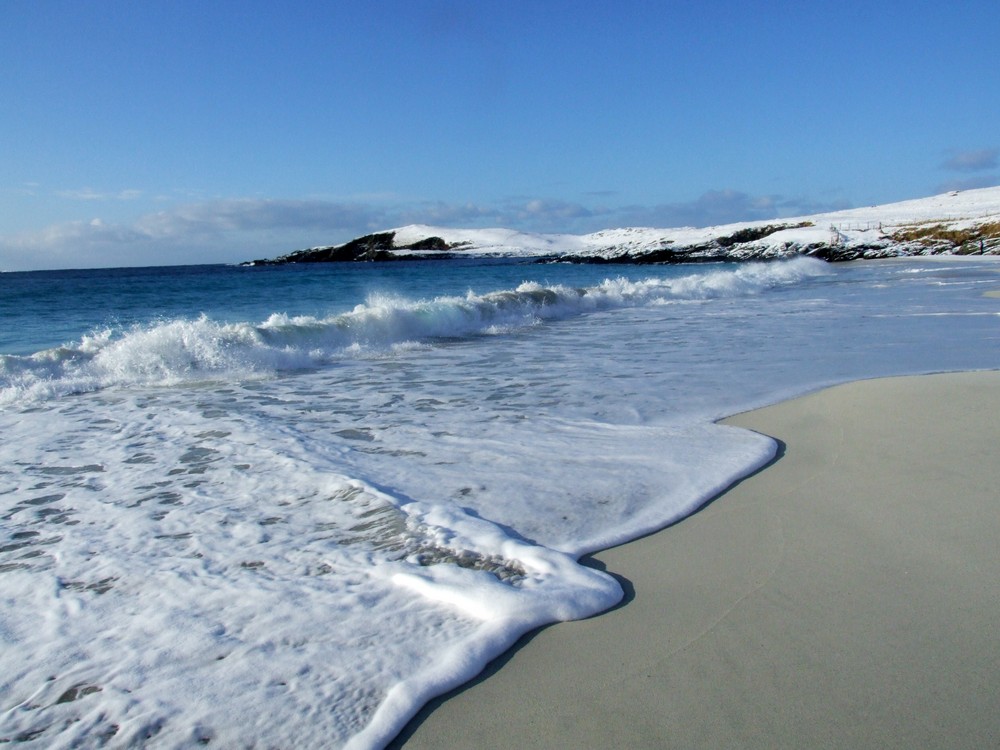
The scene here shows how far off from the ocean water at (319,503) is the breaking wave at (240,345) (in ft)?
0.21

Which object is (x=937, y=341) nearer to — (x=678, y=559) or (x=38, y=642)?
(x=678, y=559)

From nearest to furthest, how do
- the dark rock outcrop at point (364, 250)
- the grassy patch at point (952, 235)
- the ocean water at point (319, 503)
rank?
the ocean water at point (319, 503) < the grassy patch at point (952, 235) < the dark rock outcrop at point (364, 250)

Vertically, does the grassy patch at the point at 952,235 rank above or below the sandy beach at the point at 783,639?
above

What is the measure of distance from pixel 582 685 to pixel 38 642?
202cm

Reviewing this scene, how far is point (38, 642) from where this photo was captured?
2.68 metres

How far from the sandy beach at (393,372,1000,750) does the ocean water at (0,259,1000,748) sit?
0.19 metres

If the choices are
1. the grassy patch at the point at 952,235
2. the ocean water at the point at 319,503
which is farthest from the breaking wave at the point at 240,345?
the grassy patch at the point at 952,235

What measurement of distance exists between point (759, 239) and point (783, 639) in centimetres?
6487

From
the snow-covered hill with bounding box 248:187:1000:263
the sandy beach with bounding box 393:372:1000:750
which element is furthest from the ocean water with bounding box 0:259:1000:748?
A: the snow-covered hill with bounding box 248:187:1000:263

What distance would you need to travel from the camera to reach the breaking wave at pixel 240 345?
8.75 meters

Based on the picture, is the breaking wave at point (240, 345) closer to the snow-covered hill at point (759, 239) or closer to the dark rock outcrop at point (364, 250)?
the snow-covered hill at point (759, 239)

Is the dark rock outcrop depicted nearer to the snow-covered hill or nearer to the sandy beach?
the snow-covered hill

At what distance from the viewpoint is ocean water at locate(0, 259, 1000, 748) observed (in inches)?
93.3

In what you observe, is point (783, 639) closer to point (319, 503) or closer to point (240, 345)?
point (319, 503)
